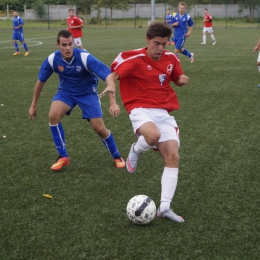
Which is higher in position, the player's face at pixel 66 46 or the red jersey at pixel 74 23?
the red jersey at pixel 74 23

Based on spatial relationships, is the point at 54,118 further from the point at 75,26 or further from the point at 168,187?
the point at 75,26

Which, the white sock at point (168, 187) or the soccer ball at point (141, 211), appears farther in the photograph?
the white sock at point (168, 187)

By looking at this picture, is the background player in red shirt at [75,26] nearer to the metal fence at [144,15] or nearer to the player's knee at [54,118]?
the player's knee at [54,118]

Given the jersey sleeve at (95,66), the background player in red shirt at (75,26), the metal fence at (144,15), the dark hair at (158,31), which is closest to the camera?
the dark hair at (158,31)

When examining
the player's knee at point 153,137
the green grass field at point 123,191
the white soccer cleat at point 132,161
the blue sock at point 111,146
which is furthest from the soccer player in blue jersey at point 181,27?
the player's knee at point 153,137

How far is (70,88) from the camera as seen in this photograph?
18.8 ft

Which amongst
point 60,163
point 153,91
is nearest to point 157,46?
point 153,91

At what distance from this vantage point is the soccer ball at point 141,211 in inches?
160

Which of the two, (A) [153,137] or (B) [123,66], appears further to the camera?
(B) [123,66]

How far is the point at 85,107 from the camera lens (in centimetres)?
567

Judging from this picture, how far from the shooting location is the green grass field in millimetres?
3766

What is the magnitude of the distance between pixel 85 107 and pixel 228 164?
1.79 metres

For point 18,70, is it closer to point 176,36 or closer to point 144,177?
point 176,36

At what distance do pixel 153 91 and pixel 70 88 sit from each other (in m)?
1.34
